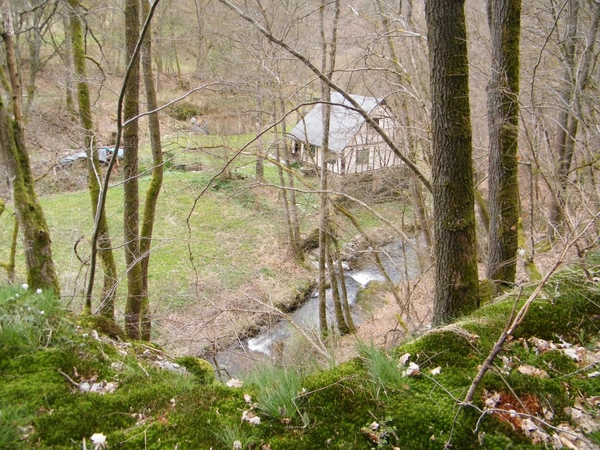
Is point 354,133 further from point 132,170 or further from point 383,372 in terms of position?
point 383,372

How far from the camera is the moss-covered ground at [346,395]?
6.28 ft

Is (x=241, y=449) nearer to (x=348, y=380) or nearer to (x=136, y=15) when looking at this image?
(x=348, y=380)

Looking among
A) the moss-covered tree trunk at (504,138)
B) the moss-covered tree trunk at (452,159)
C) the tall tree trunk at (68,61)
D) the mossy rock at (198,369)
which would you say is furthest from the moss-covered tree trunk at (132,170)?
the moss-covered tree trunk at (504,138)

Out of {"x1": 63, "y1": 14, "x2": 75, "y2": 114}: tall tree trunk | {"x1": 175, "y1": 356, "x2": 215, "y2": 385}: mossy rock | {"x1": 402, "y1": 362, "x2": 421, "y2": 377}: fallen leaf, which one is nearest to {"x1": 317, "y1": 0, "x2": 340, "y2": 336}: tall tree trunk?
{"x1": 63, "y1": 14, "x2": 75, "y2": 114}: tall tree trunk

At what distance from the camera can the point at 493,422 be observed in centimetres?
191

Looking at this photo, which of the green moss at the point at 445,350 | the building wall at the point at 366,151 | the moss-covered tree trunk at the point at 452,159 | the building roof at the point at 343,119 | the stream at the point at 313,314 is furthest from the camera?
the stream at the point at 313,314

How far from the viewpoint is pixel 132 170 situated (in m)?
6.18

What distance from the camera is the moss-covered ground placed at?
191 centimetres

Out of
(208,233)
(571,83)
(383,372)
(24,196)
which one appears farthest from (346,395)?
(208,233)

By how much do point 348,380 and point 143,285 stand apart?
532 centimetres

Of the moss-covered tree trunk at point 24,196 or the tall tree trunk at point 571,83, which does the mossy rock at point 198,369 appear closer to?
the moss-covered tree trunk at point 24,196

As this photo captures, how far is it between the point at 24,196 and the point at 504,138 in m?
5.22

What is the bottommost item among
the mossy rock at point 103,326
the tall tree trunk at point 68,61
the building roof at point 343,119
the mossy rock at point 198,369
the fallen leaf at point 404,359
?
the mossy rock at point 198,369

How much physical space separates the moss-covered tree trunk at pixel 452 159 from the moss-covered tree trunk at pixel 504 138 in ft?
3.58
